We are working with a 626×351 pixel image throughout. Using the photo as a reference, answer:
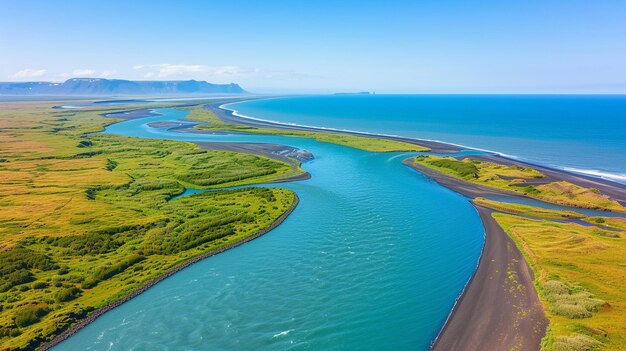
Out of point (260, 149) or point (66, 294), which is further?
point (260, 149)

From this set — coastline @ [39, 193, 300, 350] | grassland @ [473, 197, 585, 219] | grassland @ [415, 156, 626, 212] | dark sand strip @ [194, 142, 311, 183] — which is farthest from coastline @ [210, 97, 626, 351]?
dark sand strip @ [194, 142, 311, 183]

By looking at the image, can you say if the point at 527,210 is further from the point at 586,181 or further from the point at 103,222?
the point at 103,222

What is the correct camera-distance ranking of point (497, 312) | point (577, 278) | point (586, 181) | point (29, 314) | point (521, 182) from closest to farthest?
point (29, 314)
point (497, 312)
point (577, 278)
point (521, 182)
point (586, 181)

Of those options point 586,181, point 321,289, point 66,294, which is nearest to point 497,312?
point 321,289

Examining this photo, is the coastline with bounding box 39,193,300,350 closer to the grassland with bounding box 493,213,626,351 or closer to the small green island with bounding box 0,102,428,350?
the small green island with bounding box 0,102,428,350

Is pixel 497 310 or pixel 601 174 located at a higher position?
pixel 601 174

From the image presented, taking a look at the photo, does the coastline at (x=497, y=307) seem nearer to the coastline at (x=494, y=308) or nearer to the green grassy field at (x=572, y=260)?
the coastline at (x=494, y=308)

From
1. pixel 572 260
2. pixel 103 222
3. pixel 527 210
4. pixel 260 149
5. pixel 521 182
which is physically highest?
pixel 260 149
